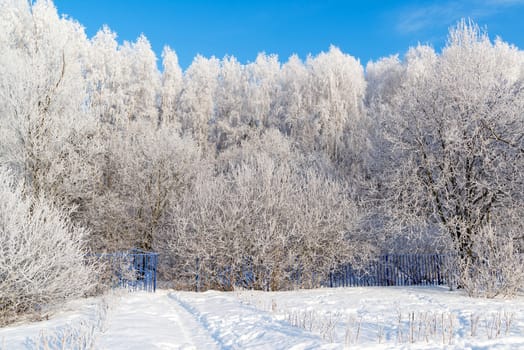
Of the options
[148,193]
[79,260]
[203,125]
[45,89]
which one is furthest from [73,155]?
[203,125]

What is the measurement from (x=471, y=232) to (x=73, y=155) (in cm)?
1408

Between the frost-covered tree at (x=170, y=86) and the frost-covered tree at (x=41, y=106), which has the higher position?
the frost-covered tree at (x=170, y=86)

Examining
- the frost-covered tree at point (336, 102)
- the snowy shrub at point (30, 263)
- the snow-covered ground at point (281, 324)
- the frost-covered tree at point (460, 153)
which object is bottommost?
the snow-covered ground at point (281, 324)

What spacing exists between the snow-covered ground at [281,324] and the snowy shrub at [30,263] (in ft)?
1.60

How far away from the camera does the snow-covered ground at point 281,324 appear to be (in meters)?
5.07

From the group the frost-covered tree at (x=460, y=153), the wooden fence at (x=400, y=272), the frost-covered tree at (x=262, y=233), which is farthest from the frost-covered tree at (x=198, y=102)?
the frost-covered tree at (x=460, y=153)

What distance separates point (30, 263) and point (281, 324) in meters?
5.29

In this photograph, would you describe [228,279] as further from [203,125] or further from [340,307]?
[203,125]

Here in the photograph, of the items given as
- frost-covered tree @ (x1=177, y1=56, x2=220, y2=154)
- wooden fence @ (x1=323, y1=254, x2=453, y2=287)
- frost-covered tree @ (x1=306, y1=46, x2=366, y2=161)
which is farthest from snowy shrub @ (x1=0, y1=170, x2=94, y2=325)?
frost-covered tree @ (x1=306, y1=46, x2=366, y2=161)

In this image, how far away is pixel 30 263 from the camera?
26.1ft

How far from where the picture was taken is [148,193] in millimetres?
18453

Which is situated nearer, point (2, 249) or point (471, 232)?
point (2, 249)

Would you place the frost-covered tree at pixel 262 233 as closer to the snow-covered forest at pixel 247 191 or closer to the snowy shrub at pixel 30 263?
the snow-covered forest at pixel 247 191

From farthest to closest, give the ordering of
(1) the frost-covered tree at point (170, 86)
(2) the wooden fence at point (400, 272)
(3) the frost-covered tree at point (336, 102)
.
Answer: (1) the frost-covered tree at point (170, 86), (3) the frost-covered tree at point (336, 102), (2) the wooden fence at point (400, 272)
